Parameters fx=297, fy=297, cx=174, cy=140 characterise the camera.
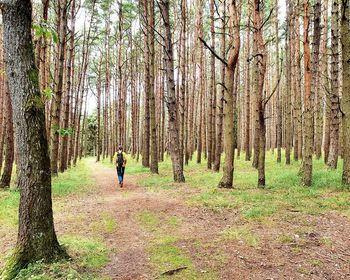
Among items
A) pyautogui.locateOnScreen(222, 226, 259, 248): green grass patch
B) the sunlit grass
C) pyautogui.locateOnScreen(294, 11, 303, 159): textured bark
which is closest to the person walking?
the sunlit grass

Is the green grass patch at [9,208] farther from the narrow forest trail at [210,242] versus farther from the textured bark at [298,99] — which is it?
the textured bark at [298,99]

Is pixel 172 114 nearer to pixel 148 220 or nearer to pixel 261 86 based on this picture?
pixel 261 86

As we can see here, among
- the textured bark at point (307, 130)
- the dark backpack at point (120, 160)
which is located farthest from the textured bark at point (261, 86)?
the dark backpack at point (120, 160)

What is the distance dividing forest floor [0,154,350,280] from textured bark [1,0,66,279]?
1.48 feet

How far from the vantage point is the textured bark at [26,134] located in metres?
4.19

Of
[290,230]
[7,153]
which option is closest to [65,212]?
[7,153]

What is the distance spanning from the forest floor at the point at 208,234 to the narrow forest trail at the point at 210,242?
0.02 metres

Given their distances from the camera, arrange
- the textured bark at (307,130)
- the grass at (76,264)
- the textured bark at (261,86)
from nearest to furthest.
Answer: the grass at (76,264)
the textured bark at (261,86)
the textured bark at (307,130)

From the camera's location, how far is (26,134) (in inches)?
166

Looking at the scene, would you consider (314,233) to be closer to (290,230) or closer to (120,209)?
(290,230)

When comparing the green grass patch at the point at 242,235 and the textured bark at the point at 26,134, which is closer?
the textured bark at the point at 26,134

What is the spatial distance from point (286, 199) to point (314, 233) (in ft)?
8.04

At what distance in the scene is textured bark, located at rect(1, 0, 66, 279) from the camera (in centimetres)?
419

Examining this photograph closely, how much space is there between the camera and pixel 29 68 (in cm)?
429
